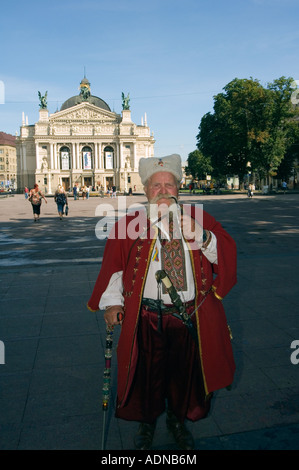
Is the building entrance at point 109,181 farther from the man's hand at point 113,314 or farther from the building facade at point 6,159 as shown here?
the man's hand at point 113,314

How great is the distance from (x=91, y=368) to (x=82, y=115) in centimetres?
9513

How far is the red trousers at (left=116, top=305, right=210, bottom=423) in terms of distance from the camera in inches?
118

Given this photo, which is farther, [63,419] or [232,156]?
[232,156]

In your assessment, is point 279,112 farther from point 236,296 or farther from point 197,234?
point 197,234

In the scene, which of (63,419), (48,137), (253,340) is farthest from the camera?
(48,137)

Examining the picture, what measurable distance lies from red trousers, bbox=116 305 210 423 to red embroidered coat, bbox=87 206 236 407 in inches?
3.1

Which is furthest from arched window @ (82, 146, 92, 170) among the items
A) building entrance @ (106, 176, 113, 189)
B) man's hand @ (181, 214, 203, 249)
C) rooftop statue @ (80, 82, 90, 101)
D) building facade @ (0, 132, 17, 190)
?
man's hand @ (181, 214, 203, 249)

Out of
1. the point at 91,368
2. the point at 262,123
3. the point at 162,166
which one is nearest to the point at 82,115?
the point at 262,123

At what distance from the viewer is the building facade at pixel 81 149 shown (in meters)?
92.6

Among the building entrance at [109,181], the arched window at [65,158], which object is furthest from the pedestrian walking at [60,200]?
the arched window at [65,158]

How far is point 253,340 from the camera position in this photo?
5.02 metres
